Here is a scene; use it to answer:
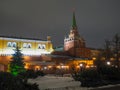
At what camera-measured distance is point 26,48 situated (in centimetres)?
6575

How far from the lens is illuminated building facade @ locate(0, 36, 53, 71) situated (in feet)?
197

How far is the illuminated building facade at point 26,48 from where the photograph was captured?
6014cm

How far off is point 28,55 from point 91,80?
4175 centimetres

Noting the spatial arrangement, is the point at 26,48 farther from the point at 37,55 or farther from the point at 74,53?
the point at 74,53

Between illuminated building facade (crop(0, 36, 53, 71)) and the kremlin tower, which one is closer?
illuminated building facade (crop(0, 36, 53, 71))

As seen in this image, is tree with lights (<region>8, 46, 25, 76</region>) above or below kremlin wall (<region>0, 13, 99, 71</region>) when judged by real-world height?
below

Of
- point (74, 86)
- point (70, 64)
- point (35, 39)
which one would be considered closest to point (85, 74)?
point (74, 86)

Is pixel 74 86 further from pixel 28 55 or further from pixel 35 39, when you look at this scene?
pixel 35 39

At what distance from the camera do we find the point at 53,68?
58750mm

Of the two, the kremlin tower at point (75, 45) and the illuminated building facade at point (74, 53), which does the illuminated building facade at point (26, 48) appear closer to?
the illuminated building facade at point (74, 53)

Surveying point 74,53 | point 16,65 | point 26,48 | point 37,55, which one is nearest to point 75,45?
point 74,53

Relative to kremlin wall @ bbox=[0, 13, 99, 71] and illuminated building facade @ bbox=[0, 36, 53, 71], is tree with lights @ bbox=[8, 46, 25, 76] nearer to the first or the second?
kremlin wall @ bbox=[0, 13, 99, 71]

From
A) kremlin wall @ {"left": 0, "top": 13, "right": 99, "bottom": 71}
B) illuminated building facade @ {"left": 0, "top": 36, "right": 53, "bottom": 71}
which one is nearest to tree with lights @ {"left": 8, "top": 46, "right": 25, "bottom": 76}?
kremlin wall @ {"left": 0, "top": 13, "right": 99, "bottom": 71}

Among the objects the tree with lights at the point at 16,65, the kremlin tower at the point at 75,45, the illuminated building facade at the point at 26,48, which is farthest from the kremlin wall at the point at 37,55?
the tree with lights at the point at 16,65
